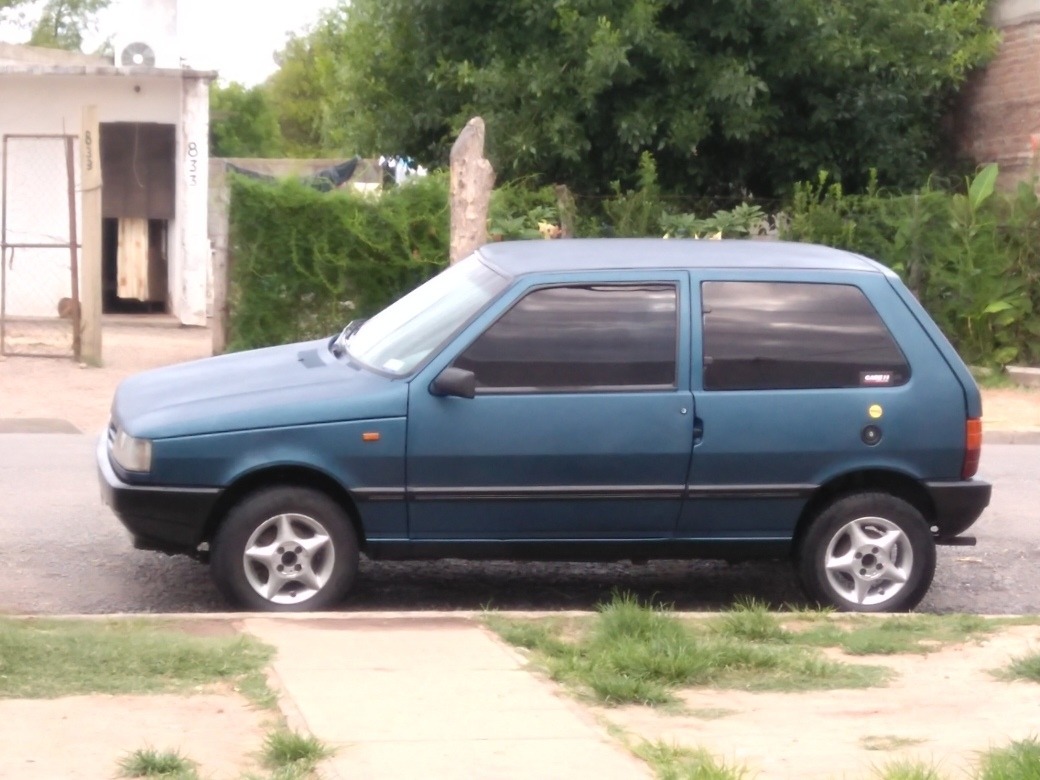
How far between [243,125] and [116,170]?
71.5ft

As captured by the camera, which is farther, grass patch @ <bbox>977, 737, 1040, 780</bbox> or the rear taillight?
the rear taillight

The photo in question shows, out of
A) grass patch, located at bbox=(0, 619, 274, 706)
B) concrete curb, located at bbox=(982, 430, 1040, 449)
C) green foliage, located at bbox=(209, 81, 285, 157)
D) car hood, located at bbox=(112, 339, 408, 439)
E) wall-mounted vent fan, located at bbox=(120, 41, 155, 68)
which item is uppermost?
green foliage, located at bbox=(209, 81, 285, 157)

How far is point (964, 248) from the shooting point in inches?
682

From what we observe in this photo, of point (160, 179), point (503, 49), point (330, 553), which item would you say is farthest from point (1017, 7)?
point (330, 553)

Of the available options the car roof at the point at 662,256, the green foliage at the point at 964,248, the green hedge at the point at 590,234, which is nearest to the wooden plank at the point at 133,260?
the green hedge at the point at 590,234

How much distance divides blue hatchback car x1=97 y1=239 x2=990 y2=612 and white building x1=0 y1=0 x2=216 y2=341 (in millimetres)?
14989

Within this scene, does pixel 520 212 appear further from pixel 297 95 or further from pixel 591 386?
pixel 297 95

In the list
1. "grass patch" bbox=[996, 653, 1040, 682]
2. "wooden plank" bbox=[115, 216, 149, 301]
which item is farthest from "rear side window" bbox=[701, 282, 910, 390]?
"wooden plank" bbox=[115, 216, 149, 301]

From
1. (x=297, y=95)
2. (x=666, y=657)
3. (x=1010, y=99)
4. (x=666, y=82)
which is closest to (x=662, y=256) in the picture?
(x=666, y=657)

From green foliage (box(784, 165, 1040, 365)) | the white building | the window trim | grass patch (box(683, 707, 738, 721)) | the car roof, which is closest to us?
grass patch (box(683, 707, 738, 721))

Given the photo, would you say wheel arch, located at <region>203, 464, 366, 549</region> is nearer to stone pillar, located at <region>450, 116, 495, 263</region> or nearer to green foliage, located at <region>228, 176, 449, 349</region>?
stone pillar, located at <region>450, 116, 495, 263</region>

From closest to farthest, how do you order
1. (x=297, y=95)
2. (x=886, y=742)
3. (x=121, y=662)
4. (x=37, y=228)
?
(x=886, y=742) → (x=121, y=662) → (x=37, y=228) → (x=297, y=95)

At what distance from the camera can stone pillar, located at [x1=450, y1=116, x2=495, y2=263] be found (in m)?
14.4

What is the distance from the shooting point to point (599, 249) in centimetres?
759
